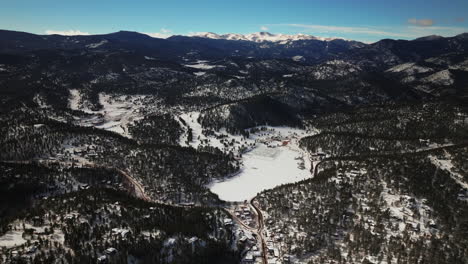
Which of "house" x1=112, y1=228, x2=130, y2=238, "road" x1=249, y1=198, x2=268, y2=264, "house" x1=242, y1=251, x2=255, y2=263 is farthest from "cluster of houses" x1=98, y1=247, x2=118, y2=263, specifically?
"road" x1=249, y1=198, x2=268, y2=264

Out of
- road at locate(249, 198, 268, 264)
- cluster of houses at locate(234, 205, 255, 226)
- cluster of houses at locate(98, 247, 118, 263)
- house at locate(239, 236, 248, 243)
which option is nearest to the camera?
cluster of houses at locate(98, 247, 118, 263)

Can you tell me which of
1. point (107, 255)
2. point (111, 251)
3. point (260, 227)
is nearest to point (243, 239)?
point (260, 227)

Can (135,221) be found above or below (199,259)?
above

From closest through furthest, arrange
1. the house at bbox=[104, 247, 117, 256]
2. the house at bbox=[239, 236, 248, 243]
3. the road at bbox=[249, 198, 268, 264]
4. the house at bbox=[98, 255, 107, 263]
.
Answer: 1. the house at bbox=[98, 255, 107, 263]
2. the house at bbox=[104, 247, 117, 256]
3. the road at bbox=[249, 198, 268, 264]
4. the house at bbox=[239, 236, 248, 243]

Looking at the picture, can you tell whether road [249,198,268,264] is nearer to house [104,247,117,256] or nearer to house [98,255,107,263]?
house [104,247,117,256]

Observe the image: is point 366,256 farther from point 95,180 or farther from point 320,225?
point 95,180

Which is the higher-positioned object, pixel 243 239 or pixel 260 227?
pixel 243 239

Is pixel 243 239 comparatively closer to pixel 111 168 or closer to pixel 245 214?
pixel 245 214

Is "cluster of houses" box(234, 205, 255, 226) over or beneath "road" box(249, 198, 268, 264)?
over

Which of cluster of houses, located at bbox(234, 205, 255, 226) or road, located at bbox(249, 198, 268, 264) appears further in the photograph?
cluster of houses, located at bbox(234, 205, 255, 226)

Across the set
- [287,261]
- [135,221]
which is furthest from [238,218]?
[135,221]

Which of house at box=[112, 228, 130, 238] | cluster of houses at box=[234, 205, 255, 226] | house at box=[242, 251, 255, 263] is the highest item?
house at box=[112, 228, 130, 238]
